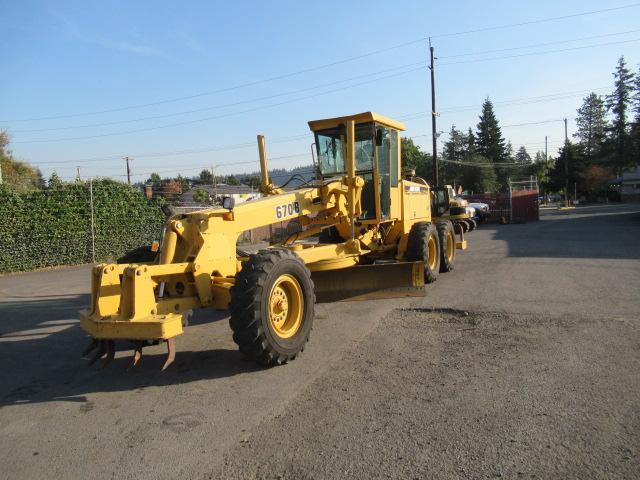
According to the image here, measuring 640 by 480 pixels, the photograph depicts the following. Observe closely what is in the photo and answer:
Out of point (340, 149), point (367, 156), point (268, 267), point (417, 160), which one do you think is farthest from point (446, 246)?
point (417, 160)

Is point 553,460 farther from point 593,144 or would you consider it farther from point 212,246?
point 593,144

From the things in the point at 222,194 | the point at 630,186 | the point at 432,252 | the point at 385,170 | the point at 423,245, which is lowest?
the point at 432,252

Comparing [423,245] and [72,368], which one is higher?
[423,245]

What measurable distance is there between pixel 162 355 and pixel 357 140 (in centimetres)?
475

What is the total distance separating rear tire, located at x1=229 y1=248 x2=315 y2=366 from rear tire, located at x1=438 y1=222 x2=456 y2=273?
5.56 meters

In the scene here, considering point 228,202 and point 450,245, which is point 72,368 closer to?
point 228,202

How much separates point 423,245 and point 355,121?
248cm

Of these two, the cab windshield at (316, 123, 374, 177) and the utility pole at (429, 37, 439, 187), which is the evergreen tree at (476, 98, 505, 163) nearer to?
the utility pole at (429, 37, 439, 187)

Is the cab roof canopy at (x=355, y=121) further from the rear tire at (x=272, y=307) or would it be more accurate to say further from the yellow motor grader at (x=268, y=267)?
the rear tire at (x=272, y=307)

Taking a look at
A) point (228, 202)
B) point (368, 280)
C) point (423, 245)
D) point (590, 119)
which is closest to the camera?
point (228, 202)

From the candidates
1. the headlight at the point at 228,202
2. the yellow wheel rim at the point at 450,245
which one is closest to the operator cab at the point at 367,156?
the yellow wheel rim at the point at 450,245

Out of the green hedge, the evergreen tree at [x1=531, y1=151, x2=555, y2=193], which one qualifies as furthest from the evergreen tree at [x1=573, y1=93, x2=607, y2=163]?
the green hedge

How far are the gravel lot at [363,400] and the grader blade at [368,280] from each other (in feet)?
1.02

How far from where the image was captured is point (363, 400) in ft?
13.7
